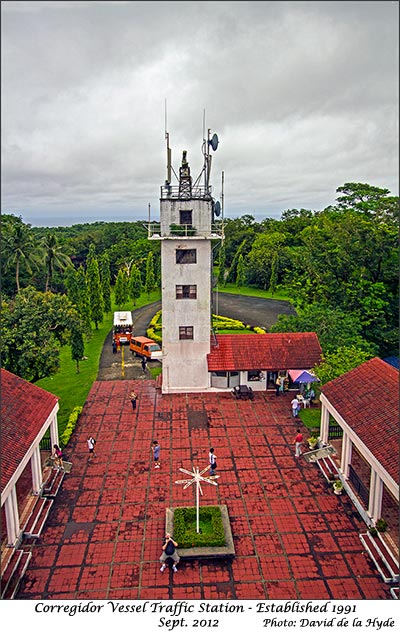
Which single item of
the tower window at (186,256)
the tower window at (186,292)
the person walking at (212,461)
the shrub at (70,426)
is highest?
the tower window at (186,256)

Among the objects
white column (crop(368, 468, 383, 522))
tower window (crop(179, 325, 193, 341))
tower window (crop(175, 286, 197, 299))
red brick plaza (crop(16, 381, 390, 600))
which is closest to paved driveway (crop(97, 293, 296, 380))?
tower window (crop(179, 325, 193, 341))

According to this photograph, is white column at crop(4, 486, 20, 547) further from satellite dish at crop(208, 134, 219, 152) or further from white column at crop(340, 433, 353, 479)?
satellite dish at crop(208, 134, 219, 152)

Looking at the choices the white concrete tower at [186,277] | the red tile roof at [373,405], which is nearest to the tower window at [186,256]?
the white concrete tower at [186,277]

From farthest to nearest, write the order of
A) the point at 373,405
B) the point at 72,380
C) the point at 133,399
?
the point at 72,380
the point at 133,399
the point at 373,405

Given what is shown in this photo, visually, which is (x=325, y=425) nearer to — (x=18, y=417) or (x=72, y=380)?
(x=18, y=417)

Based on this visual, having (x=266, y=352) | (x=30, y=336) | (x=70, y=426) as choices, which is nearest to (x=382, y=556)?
(x=266, y=352)

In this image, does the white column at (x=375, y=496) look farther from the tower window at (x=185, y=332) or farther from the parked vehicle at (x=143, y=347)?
the parked vehicle at (x=143, y=347)
